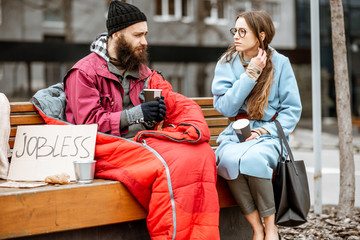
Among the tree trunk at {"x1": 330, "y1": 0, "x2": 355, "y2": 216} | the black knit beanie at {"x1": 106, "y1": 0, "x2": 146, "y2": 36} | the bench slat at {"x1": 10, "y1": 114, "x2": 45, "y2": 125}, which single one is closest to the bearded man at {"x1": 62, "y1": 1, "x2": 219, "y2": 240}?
the black knit beanie at {"x1": 106, "y1": 0, "x2": 146, "y2": 36}

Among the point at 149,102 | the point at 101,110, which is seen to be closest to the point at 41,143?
the point at 101,110

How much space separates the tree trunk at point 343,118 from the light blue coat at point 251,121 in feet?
4.89

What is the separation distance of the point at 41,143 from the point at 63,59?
13.0 m

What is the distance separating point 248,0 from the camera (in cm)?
2189

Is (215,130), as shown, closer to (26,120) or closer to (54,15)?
(26,120)

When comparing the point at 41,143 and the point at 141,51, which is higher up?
the point at 141,51

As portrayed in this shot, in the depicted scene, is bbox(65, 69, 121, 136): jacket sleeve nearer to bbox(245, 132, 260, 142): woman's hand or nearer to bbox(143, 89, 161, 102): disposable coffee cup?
bbox(143, 89, 161, 102): disposable coffee cup

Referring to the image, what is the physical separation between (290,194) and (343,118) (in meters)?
1.91

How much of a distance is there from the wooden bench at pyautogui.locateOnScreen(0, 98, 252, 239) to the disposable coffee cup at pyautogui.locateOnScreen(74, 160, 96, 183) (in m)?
0.05

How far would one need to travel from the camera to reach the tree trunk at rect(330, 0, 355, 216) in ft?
15.6

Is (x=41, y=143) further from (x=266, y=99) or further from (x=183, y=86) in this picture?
(x=183, y=86)

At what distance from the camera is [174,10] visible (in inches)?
864

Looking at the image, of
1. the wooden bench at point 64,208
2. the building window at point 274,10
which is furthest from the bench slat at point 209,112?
the building window at point 274,10

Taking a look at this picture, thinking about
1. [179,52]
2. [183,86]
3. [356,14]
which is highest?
[356,14]
